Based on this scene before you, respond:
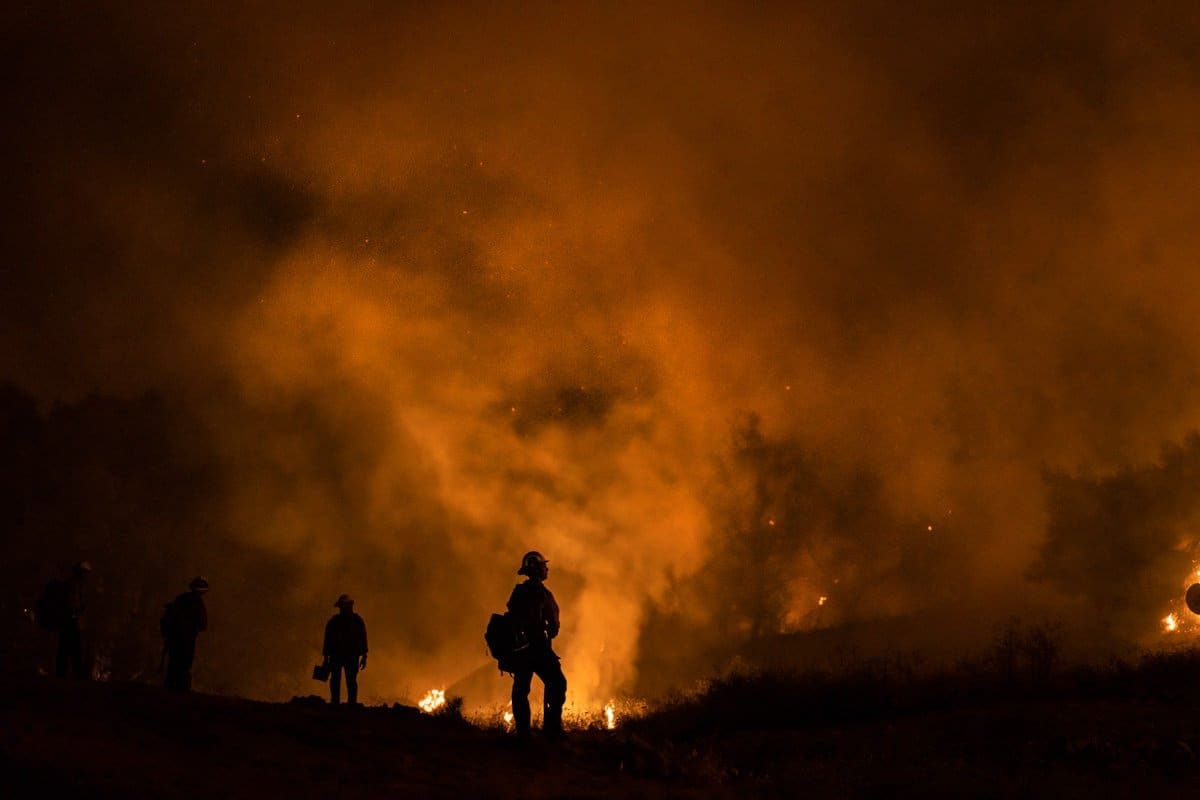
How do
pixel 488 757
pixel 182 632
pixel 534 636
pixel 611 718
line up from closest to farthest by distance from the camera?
pixel 488 757
pixel 534 636
pixel 182 632
pixel 611 718

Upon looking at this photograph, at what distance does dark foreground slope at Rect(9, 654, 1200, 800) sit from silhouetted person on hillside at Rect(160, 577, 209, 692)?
1.75 metres

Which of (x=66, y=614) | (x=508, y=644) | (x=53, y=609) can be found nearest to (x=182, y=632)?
(x=66, y=614)

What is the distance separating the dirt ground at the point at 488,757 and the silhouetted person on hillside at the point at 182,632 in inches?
85.3

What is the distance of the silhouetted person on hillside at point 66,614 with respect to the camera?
14539 mm

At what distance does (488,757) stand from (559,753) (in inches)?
34.2

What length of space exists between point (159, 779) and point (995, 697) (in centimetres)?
1421

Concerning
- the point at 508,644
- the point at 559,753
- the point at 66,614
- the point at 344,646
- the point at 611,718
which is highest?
the point at 66,614

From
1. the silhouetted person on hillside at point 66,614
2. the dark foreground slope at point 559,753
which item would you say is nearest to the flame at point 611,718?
the dark foreground slope at point 559,753

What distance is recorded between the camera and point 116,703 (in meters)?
10.8

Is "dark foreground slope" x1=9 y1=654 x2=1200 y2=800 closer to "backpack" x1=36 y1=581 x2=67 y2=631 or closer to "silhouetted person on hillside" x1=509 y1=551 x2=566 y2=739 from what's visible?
"silhouetted person on hillside" x1=509 y1=551 x2=566 y2=739

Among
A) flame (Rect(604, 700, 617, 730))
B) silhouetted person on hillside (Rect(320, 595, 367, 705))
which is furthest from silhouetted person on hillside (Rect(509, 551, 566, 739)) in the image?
flame (Rect(604, 700, 617, 730))

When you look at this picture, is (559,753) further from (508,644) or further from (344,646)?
(344,646)

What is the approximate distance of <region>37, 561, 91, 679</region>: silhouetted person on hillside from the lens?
14539 mm

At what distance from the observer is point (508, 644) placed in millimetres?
10391
